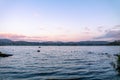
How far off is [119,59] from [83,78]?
6.36 metres

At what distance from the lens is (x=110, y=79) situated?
32.1 m

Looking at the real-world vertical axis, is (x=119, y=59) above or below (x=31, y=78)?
above

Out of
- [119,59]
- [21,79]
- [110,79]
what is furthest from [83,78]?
[21,79]

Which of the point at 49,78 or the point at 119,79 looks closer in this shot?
the point at 119,79

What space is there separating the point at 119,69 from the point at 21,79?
15.1 m

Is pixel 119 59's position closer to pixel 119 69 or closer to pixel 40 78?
pixel 119 69

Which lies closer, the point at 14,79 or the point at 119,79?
the point at 119,79

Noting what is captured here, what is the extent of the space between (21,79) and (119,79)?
14431 mm

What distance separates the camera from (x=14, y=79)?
3234cm

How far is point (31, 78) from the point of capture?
111ft

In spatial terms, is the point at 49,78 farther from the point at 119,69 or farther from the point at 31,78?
the point at 119,69

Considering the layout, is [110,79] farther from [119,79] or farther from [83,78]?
[83,78]

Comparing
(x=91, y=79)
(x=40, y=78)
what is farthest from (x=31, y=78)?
(x=91, y=79)

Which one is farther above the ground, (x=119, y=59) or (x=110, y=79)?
Answer: (x=119, y=59)
